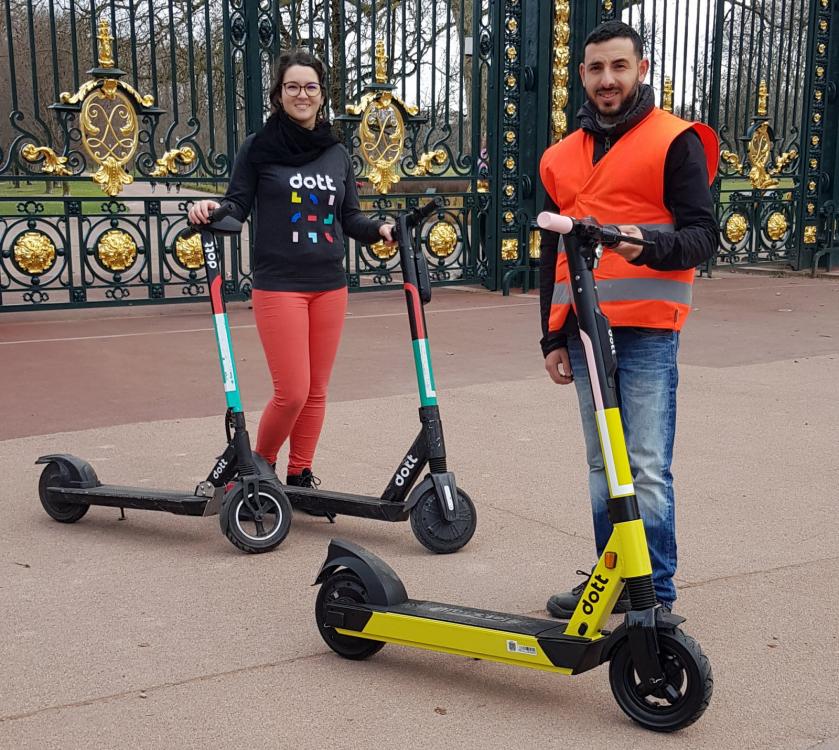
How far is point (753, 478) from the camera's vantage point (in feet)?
17.0

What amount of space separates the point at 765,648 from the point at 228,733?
5.15 ft

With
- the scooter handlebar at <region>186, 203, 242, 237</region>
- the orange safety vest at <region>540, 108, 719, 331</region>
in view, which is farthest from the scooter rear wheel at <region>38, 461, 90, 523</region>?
the orange safety vest at <region>540, 108, 719, 331</region>

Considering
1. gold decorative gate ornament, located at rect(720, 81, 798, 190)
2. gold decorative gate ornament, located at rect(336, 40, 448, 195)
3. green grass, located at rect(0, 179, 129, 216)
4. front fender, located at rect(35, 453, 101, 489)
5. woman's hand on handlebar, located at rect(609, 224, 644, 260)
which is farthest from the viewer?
gold decorative gate ornament, located at rect(720, 81, 798, 190)

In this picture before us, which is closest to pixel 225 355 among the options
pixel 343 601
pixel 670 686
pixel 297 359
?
pixel 297 359

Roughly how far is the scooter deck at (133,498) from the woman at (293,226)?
45 cm

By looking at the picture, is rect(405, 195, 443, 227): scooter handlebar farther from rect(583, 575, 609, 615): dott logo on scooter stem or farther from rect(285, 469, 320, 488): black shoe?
rect(583, 575, 609, 615): dott logo on scooter stem

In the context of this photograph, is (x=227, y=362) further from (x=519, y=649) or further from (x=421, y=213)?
(x=519, y=649)

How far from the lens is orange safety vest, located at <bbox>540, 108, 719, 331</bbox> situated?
319 cm

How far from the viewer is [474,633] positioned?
306cm

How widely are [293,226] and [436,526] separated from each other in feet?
4.19

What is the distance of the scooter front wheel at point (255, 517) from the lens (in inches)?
164

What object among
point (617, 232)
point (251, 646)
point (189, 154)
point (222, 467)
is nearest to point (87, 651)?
point (251, 646)

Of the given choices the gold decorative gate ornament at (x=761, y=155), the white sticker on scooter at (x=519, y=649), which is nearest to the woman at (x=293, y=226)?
the white sticker on scooter at (x=519, y=649)

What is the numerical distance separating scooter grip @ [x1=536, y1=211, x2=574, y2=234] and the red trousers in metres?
1.81
